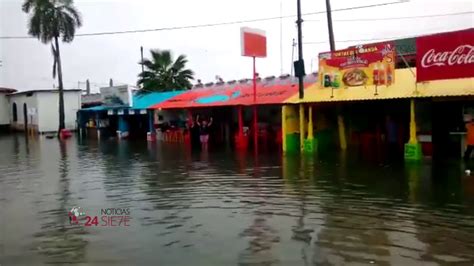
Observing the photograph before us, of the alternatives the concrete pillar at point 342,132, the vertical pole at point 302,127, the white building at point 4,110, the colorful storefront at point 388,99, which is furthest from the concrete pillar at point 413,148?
the white building at point 4,110

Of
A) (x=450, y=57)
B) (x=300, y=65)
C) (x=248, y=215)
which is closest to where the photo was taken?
(x=248, y=215)

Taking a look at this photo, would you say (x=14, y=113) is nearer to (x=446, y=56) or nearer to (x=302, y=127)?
(x=302, y=127)

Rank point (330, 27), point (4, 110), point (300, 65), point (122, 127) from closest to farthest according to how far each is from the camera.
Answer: point (300, 65)
point (330, 27)
point (122, 127)
point (4, 110)

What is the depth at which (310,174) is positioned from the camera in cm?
1291

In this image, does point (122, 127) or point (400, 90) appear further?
point (122, 127)

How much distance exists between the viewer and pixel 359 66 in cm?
1762

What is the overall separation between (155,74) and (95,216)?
30.4 m

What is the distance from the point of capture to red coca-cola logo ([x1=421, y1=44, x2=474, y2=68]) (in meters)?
14.2

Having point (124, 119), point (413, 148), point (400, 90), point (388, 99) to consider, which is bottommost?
point (413, 148)

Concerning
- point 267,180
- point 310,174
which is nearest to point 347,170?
point 310,174

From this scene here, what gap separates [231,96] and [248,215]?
16526mm

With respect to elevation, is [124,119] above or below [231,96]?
below

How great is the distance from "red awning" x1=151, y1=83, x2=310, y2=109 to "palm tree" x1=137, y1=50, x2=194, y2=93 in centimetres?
818

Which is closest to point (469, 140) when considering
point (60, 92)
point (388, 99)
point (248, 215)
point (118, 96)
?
point (388, 99)
